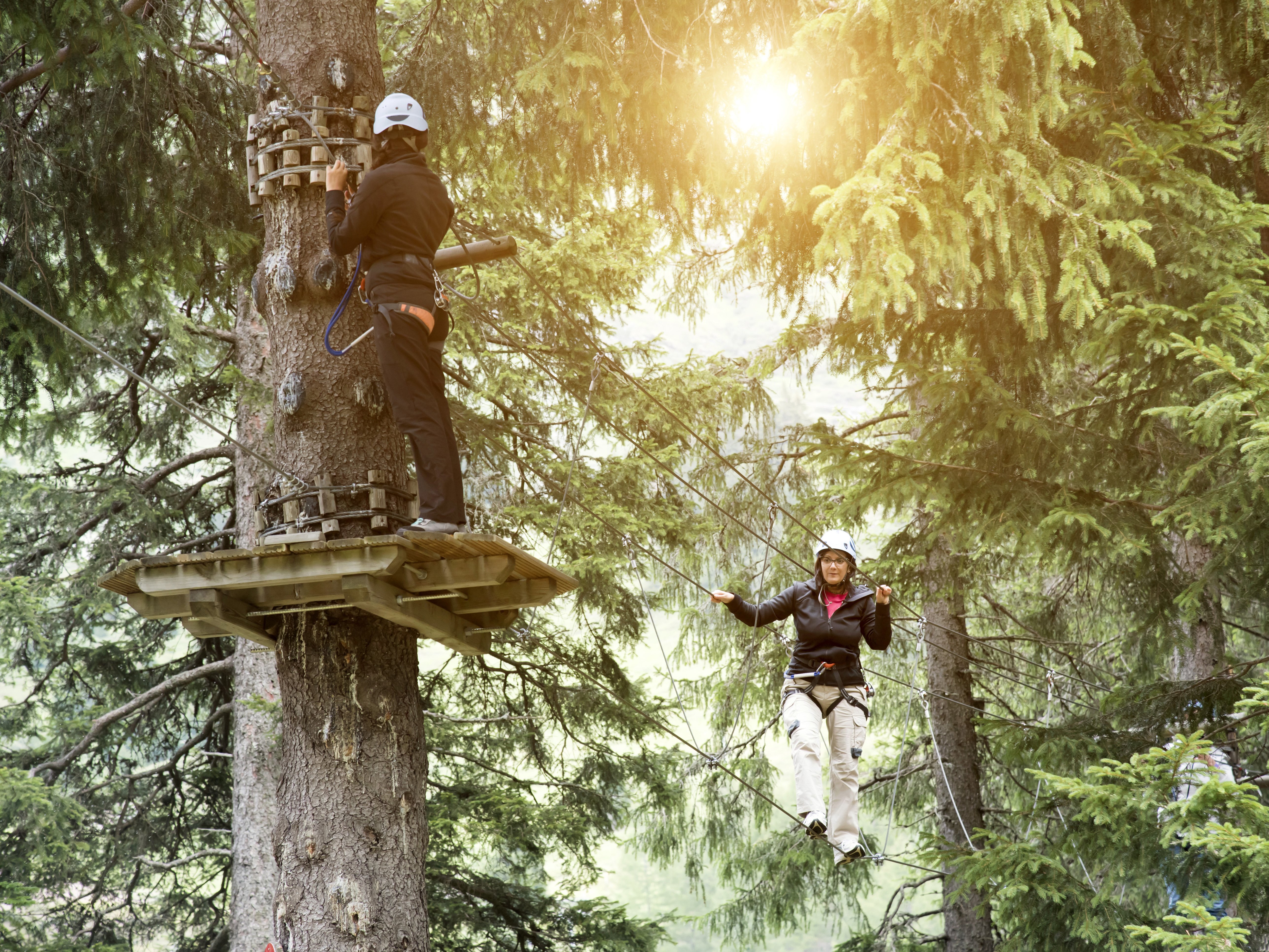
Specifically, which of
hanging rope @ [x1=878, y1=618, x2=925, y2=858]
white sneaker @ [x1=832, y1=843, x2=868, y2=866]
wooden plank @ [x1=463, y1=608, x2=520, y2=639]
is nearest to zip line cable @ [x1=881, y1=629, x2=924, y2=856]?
hanging rope @ [x1=878, y1=618, x2=925, y2=858]

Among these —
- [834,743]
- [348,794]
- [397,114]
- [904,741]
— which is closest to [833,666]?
[834,743]

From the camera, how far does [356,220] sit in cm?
420

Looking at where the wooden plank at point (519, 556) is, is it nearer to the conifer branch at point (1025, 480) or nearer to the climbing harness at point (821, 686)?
the climbing harness at point (821, 686)

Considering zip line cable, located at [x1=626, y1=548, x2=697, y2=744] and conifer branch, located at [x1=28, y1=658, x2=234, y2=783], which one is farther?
conifer branch, located at [x1=28, y1=658, x2=234, y2=783]

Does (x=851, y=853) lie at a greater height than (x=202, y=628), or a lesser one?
lesser

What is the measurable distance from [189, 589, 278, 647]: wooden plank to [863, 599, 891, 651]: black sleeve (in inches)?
115

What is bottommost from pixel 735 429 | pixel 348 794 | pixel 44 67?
pixel 348 794

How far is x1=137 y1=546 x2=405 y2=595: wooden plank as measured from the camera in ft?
12.5

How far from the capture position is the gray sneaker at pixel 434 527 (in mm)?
4027

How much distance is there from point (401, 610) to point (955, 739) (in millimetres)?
Answer: 6963

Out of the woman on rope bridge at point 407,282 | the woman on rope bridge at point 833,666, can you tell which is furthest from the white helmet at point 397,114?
the woman on rope bridge at point 833,666

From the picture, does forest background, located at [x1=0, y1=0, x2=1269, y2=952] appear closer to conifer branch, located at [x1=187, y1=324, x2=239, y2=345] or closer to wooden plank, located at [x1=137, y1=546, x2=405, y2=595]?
conifer branch, located at [x1=187, y1=324, x2=239, y2=345]

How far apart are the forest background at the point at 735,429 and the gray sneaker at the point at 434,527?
2.19 feet

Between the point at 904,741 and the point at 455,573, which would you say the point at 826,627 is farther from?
the point at 904,741
